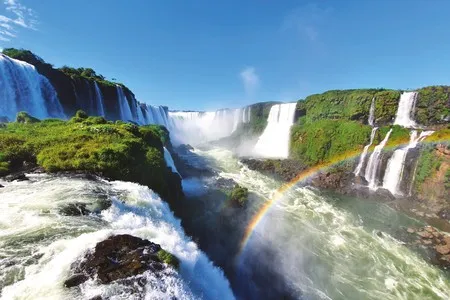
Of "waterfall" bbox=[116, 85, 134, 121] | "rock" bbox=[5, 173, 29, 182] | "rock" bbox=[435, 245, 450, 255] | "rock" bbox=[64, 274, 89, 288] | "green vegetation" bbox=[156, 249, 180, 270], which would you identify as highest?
"waterfall" bbox=[116, 85, 134, 121]

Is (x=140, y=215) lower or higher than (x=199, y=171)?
higher

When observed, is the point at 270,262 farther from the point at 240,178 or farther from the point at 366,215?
the point at 240,178

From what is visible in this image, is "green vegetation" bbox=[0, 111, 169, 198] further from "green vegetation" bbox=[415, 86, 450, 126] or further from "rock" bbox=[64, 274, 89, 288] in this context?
"green vegetation" bbox=[415, 86, 450, 126]

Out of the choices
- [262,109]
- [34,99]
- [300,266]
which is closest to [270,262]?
[300,266]

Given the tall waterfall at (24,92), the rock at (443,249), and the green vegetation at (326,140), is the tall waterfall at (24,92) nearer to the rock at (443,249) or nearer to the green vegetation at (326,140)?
the green vegetation at (326,140)

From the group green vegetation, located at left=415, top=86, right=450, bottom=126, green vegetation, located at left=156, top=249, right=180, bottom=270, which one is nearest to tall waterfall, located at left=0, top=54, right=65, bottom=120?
green vegetation, located at left=156, top=249, right=180, bottom=270

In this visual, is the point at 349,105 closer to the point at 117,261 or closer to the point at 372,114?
the point at 372,114

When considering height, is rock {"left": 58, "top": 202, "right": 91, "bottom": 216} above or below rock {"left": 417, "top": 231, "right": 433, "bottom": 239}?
above
